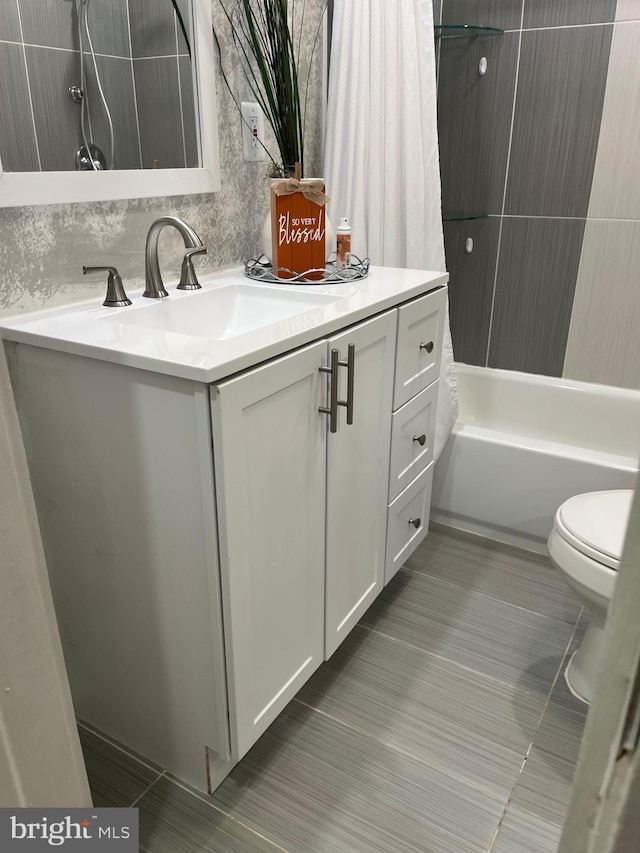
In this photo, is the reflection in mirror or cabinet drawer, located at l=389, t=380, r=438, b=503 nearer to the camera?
the reflection in mirror

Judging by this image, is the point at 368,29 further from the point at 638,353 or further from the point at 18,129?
the point at 638,353

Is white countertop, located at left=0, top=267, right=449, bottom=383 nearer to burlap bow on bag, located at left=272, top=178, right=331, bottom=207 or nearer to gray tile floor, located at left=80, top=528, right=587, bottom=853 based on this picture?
burlap bow on bag, located at left=272, top=178, right=331, bottom=207

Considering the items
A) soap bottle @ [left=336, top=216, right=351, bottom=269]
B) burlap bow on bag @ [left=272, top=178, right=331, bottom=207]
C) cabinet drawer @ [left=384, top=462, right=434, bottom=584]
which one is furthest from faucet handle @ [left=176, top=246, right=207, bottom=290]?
cabinet drawer @ [left=384, top=462, right=434, bottom=584]

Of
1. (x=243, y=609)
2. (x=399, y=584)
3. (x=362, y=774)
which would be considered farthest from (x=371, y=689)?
(x=243, y=609)

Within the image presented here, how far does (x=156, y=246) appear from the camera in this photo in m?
1.40

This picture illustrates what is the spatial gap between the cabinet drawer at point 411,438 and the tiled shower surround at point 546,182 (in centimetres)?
92

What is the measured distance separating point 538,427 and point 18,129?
2.07 metres

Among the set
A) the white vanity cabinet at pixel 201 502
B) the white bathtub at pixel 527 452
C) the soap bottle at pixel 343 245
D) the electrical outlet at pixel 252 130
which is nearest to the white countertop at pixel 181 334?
the white vanity cabinet at pixel 201 502

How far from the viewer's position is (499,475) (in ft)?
7.18

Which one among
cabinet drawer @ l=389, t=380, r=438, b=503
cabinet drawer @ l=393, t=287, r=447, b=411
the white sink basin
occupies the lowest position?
cabinet drawer @ l=389, t=380, r=438, b=503

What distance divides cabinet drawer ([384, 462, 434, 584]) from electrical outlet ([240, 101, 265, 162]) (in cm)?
99

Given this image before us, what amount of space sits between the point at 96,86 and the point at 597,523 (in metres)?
1.43

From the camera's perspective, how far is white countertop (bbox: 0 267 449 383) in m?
1.02

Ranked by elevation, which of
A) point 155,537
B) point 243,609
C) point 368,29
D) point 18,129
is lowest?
point 243,609
